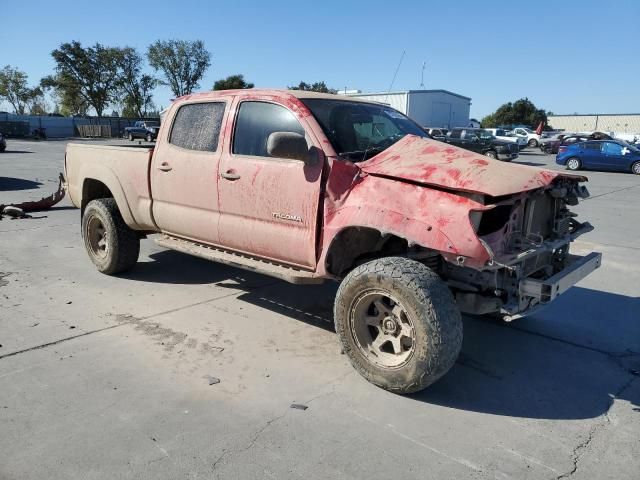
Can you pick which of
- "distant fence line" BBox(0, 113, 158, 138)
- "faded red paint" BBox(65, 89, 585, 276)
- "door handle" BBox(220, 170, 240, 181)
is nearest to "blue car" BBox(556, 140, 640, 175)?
"faded red paint" BBox(65, 89, 585, 276)

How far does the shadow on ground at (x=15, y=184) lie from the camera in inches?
516

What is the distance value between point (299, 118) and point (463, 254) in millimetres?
1786

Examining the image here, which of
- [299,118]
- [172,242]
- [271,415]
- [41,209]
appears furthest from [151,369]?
[41,209]

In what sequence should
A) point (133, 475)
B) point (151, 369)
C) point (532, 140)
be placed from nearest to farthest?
point (133, 475), point (151, 369), point (532, 140)

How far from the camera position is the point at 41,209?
10.2 metres

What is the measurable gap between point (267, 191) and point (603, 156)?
76.1 ft

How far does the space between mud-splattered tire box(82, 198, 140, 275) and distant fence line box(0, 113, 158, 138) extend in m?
48.0

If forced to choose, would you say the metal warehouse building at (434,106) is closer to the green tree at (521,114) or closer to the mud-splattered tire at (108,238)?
the green tree at (521,114)

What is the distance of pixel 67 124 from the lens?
5503cm

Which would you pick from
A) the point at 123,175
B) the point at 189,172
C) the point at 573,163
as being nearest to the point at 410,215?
the point at 189,172

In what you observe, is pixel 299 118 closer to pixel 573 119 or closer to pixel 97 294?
pixel 97 294

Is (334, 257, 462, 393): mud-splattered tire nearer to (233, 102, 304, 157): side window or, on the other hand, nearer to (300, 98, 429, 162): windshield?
(300, 98, 429, 162): windshield

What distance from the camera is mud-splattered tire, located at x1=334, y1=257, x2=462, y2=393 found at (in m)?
3.27

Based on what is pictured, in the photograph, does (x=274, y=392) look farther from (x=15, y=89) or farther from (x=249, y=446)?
(x=15, y=89)
